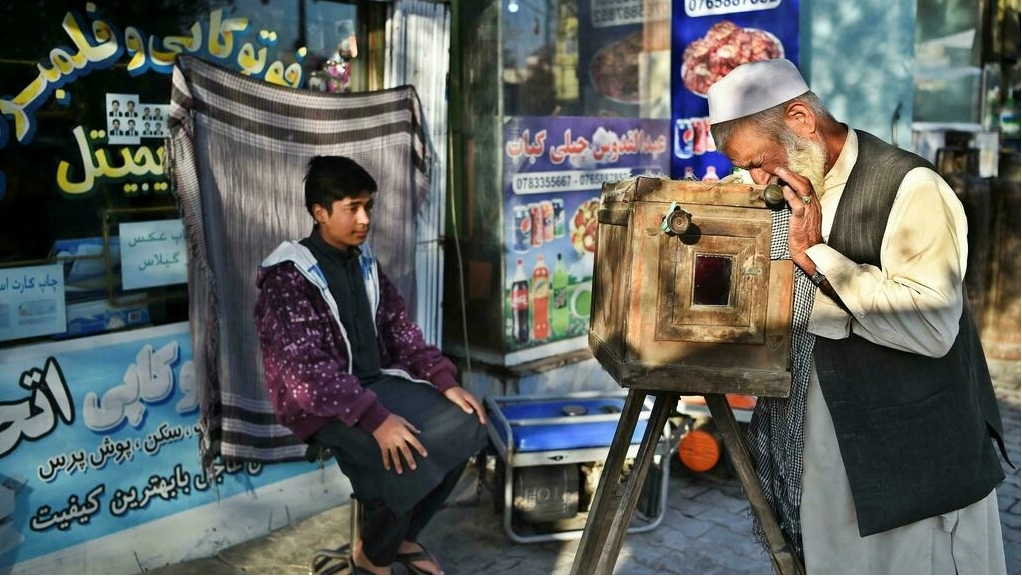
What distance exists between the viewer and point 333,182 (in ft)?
13.0

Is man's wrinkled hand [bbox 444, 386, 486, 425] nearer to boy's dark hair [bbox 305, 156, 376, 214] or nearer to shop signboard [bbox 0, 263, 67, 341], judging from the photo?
boy's dark hair [bbox 305, 156, 376, 214]

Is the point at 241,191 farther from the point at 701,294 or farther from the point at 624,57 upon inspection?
the point at 624,57

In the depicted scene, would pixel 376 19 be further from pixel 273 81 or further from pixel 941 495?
pixel 941 495

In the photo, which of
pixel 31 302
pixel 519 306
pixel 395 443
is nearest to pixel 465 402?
pixel 395 443

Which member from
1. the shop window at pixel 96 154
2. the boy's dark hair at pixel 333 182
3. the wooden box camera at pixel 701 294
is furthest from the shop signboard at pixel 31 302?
the wooden box camera at pixel 701 294

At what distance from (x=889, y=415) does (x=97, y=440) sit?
299 cm

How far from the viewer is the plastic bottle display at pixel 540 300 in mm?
5633

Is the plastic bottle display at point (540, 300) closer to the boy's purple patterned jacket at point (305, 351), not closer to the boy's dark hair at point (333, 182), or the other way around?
the boy's dark hair at point (333, 182)

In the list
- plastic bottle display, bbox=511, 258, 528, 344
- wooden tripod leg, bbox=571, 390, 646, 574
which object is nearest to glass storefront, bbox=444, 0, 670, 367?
plastic bottle display, bbox=511, 258, 528, 344

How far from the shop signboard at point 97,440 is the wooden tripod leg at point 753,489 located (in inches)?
98.7

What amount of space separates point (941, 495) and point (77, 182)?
10.6 feet

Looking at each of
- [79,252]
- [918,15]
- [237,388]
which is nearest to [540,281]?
[237,388]

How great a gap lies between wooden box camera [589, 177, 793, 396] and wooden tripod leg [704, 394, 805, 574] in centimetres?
16

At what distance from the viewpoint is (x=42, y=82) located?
3.78 m
